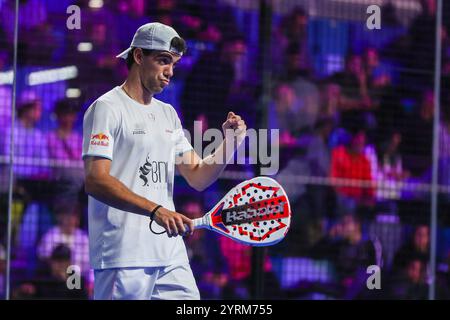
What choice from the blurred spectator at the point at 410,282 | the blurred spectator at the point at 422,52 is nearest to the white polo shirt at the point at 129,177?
the blurred spectator at the point at 410,282

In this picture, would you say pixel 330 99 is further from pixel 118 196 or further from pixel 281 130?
pixel 118 196

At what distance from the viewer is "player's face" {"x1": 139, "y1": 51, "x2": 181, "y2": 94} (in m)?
3.91

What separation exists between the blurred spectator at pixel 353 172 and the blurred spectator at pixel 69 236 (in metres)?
1.77

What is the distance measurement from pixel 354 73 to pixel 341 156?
0.60 metres

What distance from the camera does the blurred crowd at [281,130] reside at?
20.1 feet

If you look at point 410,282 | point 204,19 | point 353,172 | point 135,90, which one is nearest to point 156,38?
point 135,90

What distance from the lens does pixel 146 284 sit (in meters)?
3.81

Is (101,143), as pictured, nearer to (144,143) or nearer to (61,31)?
(144,143)

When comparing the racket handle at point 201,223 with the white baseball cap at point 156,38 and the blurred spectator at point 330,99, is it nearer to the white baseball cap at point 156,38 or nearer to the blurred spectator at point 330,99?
the white baseball cap at point 156,38

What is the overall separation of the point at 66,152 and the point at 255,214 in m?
2.49

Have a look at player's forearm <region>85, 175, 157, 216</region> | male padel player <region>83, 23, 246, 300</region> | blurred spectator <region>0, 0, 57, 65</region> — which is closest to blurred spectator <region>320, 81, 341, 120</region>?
blurred spectator <region>0, 0, 57, 65</region>

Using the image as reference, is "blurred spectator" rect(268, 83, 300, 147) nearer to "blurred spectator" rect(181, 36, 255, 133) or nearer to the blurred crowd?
the blurred crowd

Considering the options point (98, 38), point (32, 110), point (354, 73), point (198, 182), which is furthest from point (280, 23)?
point (198, 182)

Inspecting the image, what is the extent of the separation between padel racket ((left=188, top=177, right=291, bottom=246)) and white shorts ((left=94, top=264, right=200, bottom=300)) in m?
0.21
